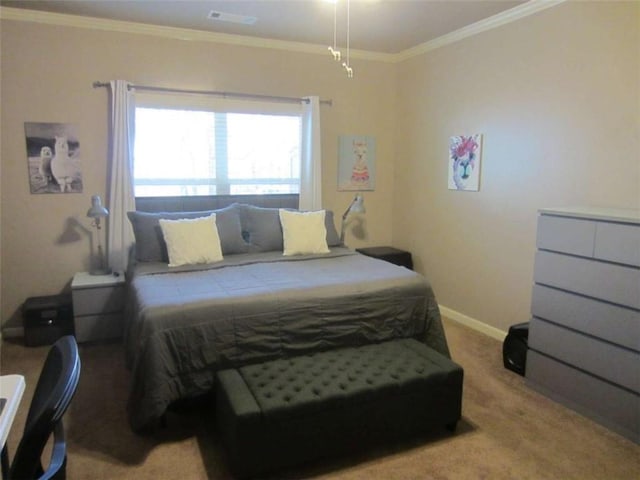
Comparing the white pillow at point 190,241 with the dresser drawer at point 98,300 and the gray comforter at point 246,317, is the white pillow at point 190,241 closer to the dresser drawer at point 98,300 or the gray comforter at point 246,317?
the gray comforter at point 246,317

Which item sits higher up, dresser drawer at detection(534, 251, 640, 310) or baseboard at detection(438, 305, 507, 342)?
dresser drawer at detection(534, 251, 640, 310)

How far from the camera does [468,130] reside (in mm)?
3781

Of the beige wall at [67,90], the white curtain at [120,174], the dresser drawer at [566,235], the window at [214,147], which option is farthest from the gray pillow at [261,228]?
the dresser drawer at [566,235]

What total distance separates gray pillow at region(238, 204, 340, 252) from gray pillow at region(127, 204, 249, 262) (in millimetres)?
80

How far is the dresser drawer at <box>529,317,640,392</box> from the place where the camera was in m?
2.28

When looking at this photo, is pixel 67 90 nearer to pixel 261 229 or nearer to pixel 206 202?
pixel 206 202

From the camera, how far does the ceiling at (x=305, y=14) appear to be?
3.15 metres

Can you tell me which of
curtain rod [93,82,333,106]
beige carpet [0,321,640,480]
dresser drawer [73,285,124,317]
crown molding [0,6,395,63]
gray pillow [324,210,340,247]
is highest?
crown molding [0,6,395,63]

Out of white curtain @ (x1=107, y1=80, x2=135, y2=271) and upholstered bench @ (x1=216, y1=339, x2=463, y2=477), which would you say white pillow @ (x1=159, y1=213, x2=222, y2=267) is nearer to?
white curtain @ (x1=107, y1=80, x2=135, y2=271)

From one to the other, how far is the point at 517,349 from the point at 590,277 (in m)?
0.82

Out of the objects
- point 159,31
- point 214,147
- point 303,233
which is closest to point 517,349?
point 303,233

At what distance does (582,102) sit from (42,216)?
13.2 ft

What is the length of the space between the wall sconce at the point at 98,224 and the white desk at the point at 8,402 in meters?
2.44

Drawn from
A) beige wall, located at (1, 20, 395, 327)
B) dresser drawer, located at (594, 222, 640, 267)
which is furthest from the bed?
dresser drawer, located at (594, 222, 640, 267)
